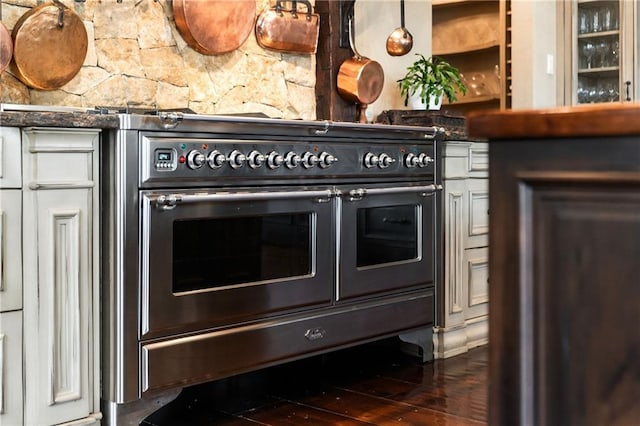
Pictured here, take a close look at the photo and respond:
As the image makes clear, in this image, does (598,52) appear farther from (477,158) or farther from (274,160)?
(274,160)

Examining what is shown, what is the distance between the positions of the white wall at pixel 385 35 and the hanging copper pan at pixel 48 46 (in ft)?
4.89

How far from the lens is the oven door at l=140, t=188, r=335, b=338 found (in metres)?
2.12

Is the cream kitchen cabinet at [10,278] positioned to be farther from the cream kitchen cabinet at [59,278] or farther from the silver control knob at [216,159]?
the silver control knob at [216,159]

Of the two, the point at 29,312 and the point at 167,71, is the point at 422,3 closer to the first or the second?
the point at 167,71

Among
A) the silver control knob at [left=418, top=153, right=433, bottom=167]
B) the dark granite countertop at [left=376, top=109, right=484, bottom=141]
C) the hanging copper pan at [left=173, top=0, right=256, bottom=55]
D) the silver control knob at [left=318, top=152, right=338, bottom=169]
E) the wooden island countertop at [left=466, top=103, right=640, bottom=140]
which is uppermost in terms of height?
the hanging copper pan at [left=173, top=0, right=256, bottom=55]

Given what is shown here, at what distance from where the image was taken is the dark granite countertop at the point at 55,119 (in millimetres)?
1862

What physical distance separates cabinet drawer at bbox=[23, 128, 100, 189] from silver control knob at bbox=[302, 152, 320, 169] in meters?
0.75

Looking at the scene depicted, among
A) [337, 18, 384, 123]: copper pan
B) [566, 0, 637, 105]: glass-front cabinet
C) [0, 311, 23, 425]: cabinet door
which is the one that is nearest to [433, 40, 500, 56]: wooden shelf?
[566, 0, 637, 105]: glass-front cabinet

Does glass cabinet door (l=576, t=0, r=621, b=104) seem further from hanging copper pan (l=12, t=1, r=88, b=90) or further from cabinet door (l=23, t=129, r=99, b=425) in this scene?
cabinet door (l=23, t=129, r=99, b=425)

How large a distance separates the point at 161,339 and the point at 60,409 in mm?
325

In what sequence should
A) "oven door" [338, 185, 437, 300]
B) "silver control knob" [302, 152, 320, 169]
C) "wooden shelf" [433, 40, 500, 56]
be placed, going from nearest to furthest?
1. "silver control knob" [302, 152, 320, 169]
2. "oven door" [338, 185, 437, 300]
3. "wooden shelf" [433, 40, 500, 56]

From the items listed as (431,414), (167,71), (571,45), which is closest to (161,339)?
(431,414)

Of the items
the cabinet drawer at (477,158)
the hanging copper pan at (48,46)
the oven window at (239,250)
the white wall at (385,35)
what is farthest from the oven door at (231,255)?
the white wall at (385,35)

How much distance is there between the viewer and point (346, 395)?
8.66 ft
